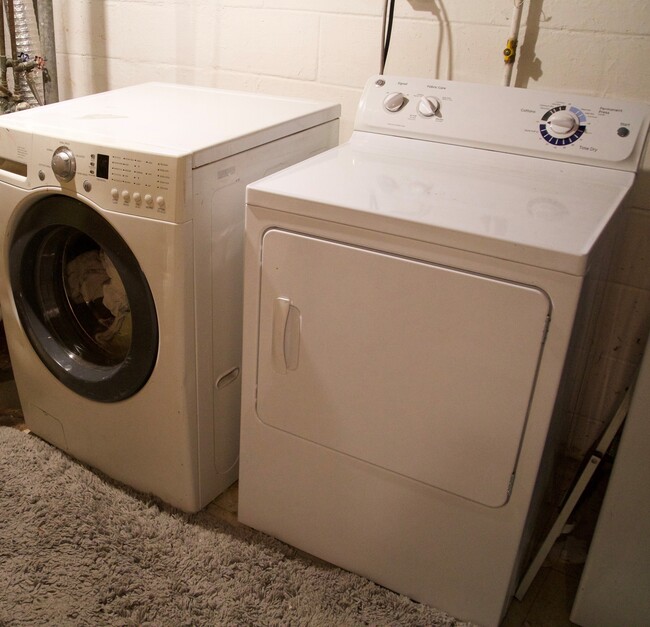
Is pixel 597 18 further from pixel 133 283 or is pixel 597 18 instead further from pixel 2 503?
pixel 2 503

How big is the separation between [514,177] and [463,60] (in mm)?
441

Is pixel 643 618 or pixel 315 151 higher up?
pixel 315 151

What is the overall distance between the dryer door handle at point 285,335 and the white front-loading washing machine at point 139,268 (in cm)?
21

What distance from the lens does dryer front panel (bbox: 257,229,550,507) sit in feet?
3.98

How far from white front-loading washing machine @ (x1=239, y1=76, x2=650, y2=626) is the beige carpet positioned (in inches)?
2.7

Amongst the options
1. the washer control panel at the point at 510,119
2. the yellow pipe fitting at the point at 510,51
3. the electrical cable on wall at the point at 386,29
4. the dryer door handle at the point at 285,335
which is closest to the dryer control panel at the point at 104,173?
the dryer door handle at the point at 285,335

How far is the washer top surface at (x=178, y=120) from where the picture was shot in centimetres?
147

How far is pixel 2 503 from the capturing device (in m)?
1.74

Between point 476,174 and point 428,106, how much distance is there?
24cm

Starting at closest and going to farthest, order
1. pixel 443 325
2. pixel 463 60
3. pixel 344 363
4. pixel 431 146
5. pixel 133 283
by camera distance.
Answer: pixel 443 325
pixel 344 363
pixel 133 283
pixel 431 146
pixel 463 60

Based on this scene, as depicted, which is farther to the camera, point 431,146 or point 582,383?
point 582,383

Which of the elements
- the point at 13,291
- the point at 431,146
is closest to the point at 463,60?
the point at 431,146

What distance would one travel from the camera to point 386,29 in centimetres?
186

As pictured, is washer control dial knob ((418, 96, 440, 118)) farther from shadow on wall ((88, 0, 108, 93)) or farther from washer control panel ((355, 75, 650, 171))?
shadow on wall ((88, 0, 108, 93))
